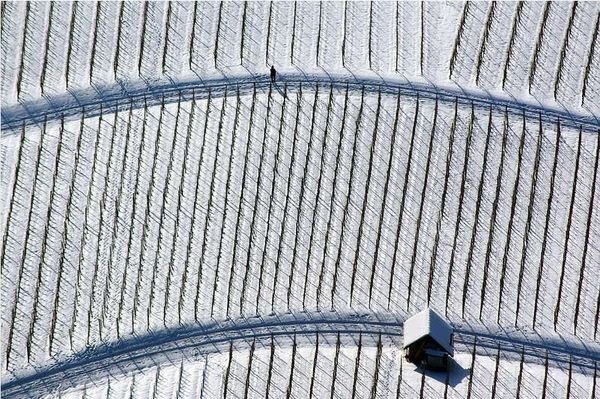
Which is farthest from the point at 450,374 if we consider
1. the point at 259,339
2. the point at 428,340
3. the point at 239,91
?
the point at 239,91

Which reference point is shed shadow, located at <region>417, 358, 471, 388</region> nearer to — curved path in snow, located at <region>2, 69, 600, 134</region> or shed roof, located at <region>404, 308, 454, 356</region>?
shed roof, located at <region>404, 308, 454, 356</region>

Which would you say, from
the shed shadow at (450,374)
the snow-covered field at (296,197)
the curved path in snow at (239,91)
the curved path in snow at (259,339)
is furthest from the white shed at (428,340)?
the curved path in snow at (239,91)

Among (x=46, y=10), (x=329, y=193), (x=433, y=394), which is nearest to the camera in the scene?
(x=433, y=394)

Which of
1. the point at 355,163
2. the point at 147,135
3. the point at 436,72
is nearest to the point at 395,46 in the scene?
the point at 436,72

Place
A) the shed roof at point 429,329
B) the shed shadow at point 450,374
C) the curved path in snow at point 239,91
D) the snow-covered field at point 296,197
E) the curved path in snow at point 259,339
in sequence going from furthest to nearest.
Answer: the curved path in snow at point 239,91 → the snow-covered field at point 296,197 → the curved path in snow at point 259,339 → the shed shadow at point 450,374 → the shed roof at point 429,329

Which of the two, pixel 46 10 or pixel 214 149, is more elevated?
pixel 46 10

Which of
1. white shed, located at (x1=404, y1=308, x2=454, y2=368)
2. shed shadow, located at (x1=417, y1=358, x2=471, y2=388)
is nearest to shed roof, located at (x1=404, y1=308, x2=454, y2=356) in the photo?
white shed, located at (x1=404, y1=308, x2=454, y2=368)

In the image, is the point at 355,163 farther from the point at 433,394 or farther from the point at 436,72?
the point at 433,394

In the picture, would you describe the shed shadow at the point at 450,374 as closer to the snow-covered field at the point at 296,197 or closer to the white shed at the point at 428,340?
the snow-covered field at the point at 296,197
